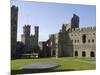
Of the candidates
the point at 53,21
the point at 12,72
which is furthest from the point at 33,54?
the point at 53,21

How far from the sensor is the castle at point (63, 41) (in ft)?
9.56

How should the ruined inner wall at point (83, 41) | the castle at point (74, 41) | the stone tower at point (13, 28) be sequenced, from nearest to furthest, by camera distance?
the stone tower at point (13, 28) → the castle at point (74, 41) → the ruined inner wall at point (83, 41)

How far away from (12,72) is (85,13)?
1.44 meters

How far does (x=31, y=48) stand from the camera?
117 inches

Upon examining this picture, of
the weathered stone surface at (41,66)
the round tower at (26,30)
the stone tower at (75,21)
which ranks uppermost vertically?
the stone tower at (75,21)

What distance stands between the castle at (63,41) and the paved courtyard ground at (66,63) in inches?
2.5

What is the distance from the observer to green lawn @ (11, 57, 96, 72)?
2.88 meters

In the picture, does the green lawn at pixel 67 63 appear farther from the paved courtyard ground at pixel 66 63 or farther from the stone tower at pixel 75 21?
the stone tower at pixel 75 21

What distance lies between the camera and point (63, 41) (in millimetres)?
3129

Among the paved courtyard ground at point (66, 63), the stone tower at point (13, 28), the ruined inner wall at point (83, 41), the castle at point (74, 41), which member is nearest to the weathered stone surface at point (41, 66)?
the paved courtyard ground at point (66, 63)

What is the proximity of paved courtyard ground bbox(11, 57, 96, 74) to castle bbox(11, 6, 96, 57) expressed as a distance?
64 mm

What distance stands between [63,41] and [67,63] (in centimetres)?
34

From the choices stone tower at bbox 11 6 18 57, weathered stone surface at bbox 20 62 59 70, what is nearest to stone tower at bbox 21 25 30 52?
stone tower at bbox 11 6 18 57

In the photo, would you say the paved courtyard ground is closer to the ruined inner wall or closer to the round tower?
the ruined inner wall
